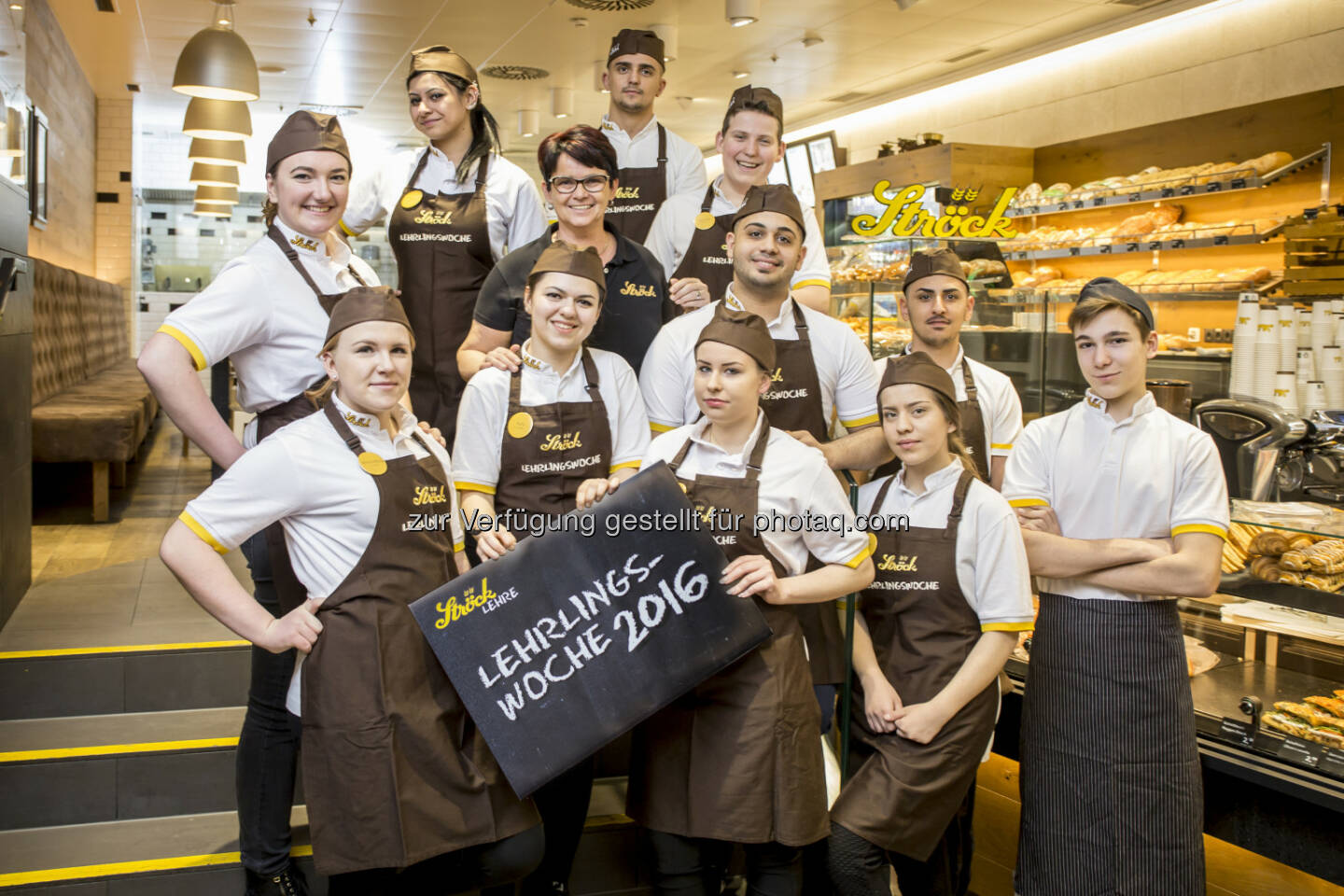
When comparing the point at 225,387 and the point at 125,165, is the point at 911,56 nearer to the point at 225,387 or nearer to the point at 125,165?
the point at 225,387

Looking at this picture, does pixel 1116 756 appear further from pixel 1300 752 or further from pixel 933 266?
pixel 933 266

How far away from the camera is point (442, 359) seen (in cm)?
298

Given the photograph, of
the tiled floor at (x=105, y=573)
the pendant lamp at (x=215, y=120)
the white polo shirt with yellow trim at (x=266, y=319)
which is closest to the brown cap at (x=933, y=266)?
the white polo shirt with yellow trim at (x=266, y=319)

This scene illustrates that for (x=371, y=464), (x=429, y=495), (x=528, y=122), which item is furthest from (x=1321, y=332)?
(x=528, y=122)

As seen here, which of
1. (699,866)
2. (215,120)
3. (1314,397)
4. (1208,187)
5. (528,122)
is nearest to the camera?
(699,866)

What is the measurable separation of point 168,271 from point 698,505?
13.8 meters

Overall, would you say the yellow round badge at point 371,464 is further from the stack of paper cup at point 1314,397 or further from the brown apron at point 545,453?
the stack of paper cup at point 1314,397

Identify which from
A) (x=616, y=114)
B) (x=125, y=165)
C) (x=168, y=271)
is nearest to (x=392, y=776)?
(x=616, y=114)

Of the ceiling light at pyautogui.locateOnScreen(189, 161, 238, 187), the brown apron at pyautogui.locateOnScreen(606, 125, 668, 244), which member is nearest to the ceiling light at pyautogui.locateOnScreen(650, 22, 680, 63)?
the ceiling light at pyautogui.locateOnScreen(189, 161, 238, 187)

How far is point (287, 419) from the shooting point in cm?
228

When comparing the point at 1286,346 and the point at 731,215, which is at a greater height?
the point at 731,215

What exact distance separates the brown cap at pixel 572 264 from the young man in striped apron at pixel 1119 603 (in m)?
1.07

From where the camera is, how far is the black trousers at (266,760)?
2281mm

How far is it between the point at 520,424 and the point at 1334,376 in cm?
251
